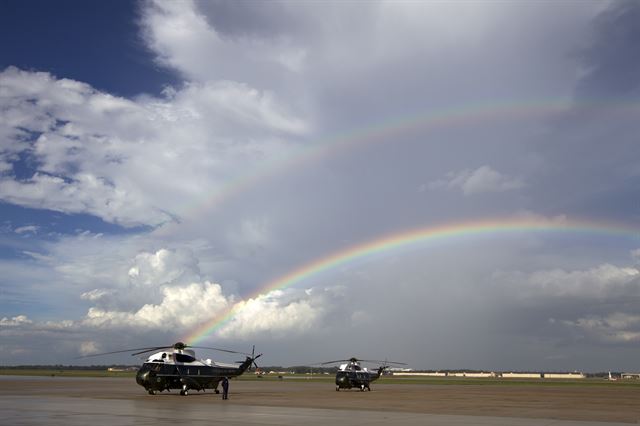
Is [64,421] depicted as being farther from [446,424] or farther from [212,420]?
[446,424]

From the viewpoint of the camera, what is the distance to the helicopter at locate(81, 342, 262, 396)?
52625mm

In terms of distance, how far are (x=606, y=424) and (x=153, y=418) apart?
77.3 ft

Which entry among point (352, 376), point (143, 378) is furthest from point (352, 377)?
point (143, 378)

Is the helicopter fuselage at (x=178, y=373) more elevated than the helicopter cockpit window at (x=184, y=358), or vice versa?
the helicopter cockpit window at (x=184, y=358)

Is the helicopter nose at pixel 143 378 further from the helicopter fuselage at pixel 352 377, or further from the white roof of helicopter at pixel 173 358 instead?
the helicopter fuselage at pixel 352 377

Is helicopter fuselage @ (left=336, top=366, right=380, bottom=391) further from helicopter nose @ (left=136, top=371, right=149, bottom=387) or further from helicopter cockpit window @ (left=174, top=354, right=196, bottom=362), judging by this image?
helicopter nose @ (left=136, top=371, right=149, bottom=387)

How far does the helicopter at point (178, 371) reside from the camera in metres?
52.6

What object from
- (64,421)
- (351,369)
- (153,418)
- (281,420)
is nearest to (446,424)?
(281,420)

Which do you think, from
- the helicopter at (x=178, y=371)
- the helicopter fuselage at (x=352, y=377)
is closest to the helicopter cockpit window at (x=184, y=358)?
the helicopter at (x=178, y=371)

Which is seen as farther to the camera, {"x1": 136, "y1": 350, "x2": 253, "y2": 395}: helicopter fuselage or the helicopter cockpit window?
the helicopter cockpit window

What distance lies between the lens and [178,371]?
179 ft

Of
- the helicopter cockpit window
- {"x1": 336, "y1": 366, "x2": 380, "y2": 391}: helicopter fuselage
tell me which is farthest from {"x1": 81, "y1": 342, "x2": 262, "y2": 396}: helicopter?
{"x1": 336, "y1": 366, "x2": 380, "y2": 391}: helicopter fuselage

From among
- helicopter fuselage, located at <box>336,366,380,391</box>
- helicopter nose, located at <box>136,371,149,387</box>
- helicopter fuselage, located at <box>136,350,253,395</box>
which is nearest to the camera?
helicopter nose, located at <box>136,371,149,387</box>

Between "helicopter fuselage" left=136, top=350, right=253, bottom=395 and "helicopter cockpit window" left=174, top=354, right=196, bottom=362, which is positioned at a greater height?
"helicopter cockpit window" left=174, top=354, right=196, bottom=362
